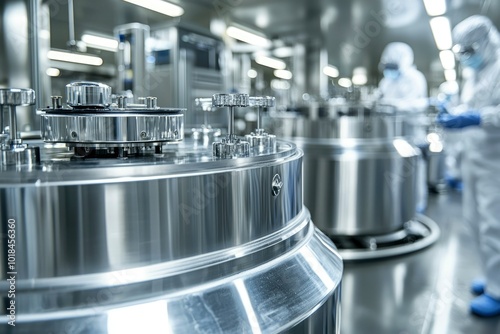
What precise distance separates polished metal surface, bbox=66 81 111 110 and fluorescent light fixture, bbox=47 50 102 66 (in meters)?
1.23

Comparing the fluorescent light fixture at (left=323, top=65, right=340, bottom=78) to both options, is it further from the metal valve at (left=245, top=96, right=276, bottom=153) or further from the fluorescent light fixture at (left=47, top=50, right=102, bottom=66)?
the metal valve at (left=245, top=96, right=276, bottom=153)

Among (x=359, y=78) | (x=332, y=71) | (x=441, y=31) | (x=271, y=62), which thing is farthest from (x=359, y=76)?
(x=441, y=31)

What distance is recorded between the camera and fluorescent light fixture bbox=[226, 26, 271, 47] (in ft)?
15.4

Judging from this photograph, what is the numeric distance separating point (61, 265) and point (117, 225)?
0.24 feet

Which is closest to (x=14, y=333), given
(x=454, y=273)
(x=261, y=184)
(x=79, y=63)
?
(x=261, y=184)

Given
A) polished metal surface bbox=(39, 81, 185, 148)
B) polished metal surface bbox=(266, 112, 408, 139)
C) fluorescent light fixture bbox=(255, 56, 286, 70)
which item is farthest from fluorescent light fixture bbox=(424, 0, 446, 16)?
polished metal surface bbox=(39, 81, 185, 148)

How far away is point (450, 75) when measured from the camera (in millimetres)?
10094

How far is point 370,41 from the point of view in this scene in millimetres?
5648

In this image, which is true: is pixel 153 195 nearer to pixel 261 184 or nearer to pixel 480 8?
pixel 261 184

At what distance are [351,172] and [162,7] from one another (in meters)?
2.33

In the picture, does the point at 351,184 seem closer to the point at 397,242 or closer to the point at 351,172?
the point at 351,172

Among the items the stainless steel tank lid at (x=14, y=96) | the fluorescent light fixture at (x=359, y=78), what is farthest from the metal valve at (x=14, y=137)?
the fluorescent light fixture at (x=359, y=78)

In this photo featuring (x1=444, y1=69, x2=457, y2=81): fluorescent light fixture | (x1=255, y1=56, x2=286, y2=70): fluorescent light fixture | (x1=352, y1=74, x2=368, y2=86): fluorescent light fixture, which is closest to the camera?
(x1=255, y1=56, x2=286, y2=70): fluorescent light fixture

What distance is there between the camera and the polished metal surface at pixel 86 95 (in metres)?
0.59
